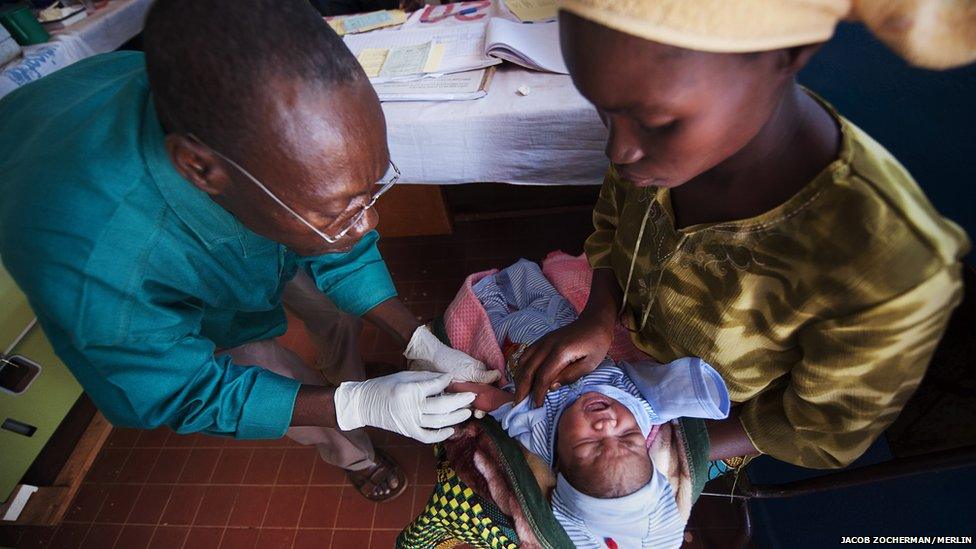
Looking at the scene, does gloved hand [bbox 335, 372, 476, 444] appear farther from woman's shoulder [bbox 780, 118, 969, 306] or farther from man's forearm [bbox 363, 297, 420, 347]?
woman's shoulder [bbox 780, 118, 969, 306]

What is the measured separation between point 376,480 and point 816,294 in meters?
2.08

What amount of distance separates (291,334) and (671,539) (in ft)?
8.33

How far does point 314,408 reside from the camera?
1.48 m

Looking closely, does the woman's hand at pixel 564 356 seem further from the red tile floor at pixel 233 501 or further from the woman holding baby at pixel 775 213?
the red tile floor at pixel 233 501

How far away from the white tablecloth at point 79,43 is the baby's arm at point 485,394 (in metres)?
2.78

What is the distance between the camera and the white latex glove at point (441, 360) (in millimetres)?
1698

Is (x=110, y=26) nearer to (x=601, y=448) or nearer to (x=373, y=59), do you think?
(x=373, y=59)

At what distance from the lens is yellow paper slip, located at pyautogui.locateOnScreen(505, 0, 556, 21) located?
222 cm

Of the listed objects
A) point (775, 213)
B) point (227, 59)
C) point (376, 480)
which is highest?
point (227, 59)

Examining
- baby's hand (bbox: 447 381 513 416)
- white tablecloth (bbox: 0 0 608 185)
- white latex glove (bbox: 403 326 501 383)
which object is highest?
white tablecloth (bbox: 0 0 608 185)

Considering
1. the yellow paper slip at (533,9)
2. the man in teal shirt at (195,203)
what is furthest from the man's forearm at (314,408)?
the yellow paper slip at (533,9)

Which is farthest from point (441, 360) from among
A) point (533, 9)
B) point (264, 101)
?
point (533, 9)

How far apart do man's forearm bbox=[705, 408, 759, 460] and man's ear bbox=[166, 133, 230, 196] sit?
56.3 inches

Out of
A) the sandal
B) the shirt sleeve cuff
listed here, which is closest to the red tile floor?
the sandal
